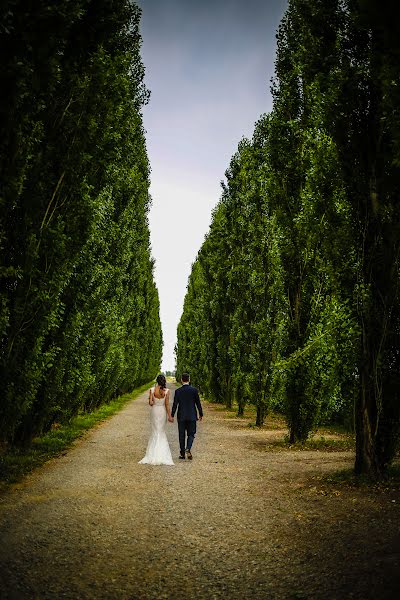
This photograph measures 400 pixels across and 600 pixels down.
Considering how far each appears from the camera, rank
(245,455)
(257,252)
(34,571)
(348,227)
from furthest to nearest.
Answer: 1. (257,252)
2. (245,455)
3. (348,227)
4. (34,571)

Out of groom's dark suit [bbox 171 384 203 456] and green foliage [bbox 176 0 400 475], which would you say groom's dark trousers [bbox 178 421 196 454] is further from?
green foliage [bbox 176 0 400 475]

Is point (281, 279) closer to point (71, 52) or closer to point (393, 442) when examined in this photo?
point (393, 442)

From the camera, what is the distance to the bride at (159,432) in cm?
1066

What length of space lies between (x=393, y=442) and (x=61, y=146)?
850 cm

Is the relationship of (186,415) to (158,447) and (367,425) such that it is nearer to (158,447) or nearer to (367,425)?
(158,447)

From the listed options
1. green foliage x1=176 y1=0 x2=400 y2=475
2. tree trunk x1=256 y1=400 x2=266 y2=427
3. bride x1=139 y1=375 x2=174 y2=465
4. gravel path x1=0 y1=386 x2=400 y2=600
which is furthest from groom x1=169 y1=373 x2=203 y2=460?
tree trunk x1=256 y1=400 x2=266 y2=427

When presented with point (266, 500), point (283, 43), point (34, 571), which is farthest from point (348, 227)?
point (283, 43)

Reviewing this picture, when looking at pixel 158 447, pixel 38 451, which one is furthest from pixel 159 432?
pixel 38 451

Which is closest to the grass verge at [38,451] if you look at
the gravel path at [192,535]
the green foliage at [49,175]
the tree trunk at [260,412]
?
the gravel path at [192,535]

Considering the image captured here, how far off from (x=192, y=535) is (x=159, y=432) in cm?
541

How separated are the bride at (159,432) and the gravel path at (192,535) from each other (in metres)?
0.62

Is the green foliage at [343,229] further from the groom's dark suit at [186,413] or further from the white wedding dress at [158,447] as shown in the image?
the white wedding dress at [158,447]

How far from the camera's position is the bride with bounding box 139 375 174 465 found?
10664 millimetres

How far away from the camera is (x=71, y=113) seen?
9.88 meters
